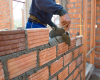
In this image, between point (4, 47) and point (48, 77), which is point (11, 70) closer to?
point (4, 47)

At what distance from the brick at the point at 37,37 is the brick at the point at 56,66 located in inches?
8.5

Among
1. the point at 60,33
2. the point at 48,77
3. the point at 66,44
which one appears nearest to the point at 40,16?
the point at 60,33

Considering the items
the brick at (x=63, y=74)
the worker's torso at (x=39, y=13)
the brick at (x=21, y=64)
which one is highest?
the worker's torso at (x=39, y=13)

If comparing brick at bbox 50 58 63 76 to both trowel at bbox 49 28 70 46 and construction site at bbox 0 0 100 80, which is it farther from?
trowel at bbox 49 28 70 46

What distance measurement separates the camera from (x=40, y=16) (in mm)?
1096

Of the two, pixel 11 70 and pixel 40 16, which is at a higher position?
pixel 40 16

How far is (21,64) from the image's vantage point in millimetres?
561

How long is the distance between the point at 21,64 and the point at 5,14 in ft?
13.8

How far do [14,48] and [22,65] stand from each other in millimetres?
111

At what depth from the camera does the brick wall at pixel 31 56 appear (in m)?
0.49

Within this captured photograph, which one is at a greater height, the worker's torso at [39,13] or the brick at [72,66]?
the worker's torso at [39,13]

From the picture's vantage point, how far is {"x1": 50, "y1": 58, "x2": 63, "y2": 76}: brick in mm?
819

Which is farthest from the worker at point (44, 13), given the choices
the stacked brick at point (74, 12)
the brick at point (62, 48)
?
the stacked brick at point (74, 12)

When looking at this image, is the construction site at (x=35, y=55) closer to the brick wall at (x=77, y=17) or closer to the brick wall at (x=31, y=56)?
the brick wall at (x=31, y=56)
